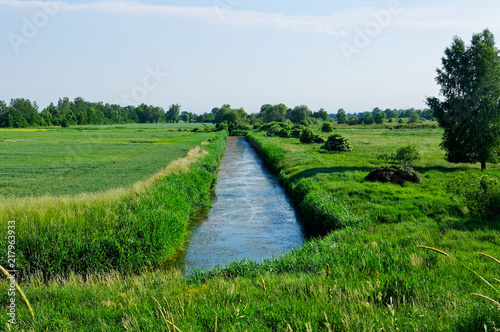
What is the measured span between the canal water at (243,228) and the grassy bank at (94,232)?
1152mm

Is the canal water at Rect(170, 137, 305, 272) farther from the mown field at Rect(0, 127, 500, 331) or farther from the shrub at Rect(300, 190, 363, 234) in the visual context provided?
the mown field at Rect(0, 127, 500, 331)

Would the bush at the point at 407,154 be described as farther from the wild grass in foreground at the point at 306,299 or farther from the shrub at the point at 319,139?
the shrub at the point at 319,139

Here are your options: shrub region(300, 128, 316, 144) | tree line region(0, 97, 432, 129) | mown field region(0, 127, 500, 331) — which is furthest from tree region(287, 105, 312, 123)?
mown field region(0, 127, 500, 331)

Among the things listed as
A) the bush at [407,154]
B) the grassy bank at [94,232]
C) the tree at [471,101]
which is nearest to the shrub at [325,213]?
the grassy bank at [94,232]

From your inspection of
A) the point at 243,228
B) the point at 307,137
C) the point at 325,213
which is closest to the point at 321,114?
the point at 307,137

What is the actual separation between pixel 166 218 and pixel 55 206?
3.70m

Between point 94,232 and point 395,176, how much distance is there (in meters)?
15.8

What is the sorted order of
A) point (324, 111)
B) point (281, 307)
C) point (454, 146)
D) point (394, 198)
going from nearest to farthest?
point (281, 307) → point (394, 198) → point (454, 146) → point (324, 111)

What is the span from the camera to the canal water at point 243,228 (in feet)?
43.0

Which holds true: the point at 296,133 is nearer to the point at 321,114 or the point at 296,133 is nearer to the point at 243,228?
the point at 243,228

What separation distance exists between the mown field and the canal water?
1.86 m

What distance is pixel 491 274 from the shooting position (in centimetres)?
694

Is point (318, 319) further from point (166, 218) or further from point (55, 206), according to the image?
point (55, 206)

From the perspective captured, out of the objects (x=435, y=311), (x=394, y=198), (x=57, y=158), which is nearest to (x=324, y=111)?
(x=57, y=158)
